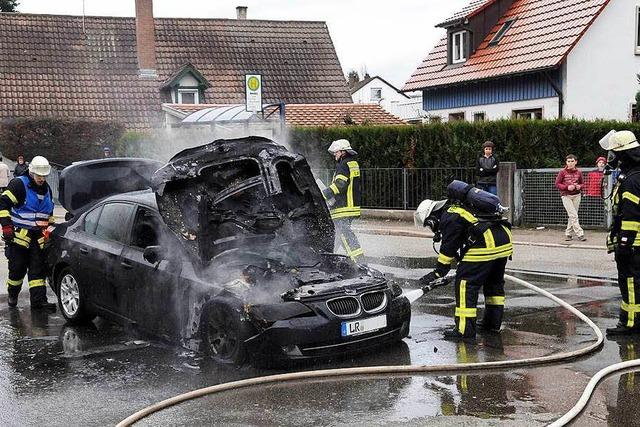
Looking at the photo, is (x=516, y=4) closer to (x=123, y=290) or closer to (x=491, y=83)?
(x=491, y=83)

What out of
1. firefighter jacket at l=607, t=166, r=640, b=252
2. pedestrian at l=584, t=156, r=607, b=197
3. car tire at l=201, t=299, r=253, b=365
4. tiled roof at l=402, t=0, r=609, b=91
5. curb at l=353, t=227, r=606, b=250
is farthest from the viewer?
tiled roof at l=402, t=0, r=609, b=91

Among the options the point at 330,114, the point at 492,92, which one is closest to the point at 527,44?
the point at 492,92

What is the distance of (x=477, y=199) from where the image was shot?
7.30m

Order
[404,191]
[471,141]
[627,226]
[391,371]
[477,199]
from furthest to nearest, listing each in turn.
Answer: [404,191] < [471,141] < [627,226] < [477,199] < [391,371]

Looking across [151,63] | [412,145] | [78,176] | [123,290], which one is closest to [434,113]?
[412,145]

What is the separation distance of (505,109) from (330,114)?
684cm

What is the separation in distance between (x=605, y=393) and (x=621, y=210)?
2.35 meters

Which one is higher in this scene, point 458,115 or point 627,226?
point 458,115

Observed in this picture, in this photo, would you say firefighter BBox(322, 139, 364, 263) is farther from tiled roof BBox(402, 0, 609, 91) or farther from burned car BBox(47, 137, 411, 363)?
tiled roof BBox(402, 0, 609, 91)

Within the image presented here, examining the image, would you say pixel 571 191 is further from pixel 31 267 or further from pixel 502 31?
pixel 502 31

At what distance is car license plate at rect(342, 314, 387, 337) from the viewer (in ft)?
21.6

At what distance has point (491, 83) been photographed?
26.9 metres

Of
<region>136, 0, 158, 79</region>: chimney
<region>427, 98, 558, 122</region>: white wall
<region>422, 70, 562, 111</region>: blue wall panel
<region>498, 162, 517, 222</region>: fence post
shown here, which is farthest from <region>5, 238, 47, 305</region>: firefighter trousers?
<region>136, 0, 158, 79</region>: chimney

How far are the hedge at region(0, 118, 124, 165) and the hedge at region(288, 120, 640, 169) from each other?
40.1 ft
